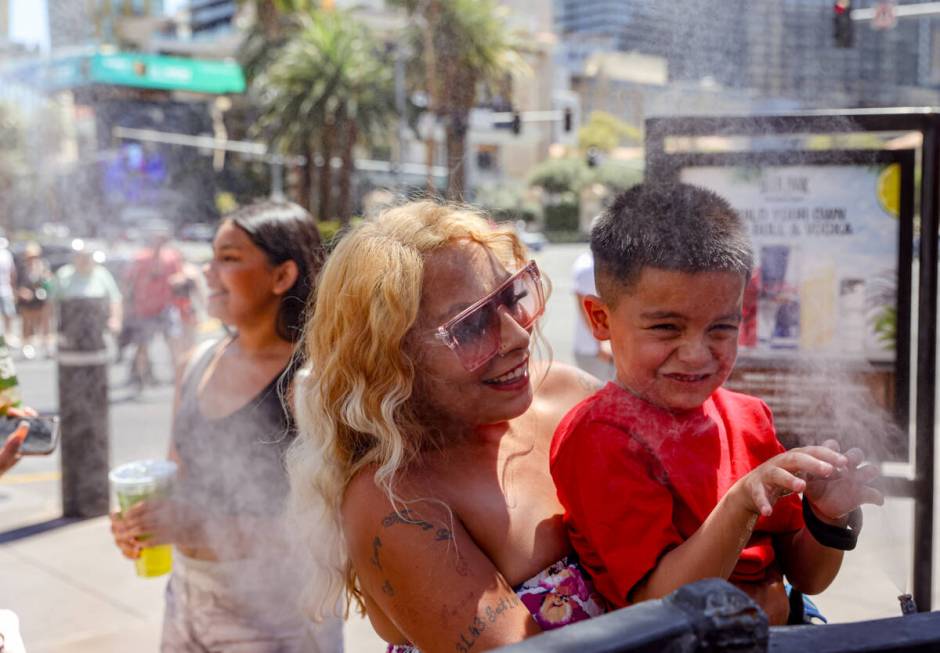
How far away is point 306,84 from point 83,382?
11301 millimetres

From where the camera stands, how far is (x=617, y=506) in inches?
43.8

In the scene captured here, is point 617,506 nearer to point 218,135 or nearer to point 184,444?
point 184,444

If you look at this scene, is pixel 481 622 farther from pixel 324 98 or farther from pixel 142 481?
pixel 324 98

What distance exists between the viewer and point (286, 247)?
236cm

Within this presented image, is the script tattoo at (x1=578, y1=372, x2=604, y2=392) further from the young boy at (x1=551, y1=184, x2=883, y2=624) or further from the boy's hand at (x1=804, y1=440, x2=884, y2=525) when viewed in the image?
the boy's hand at (x1=804, y1=440, x2=884, y2=525)

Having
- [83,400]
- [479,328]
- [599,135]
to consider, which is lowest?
[83,400]

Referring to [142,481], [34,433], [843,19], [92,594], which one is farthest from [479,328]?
[843,19]

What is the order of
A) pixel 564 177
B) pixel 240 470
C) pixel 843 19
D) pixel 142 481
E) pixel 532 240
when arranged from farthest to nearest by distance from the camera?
1. pixel 564 177
2. pixel 532 240
3. pixel 843 19
4. pixel 240 470
5. pixel 142 481

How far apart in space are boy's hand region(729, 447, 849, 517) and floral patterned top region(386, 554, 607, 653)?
304mm

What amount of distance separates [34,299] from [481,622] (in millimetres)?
12957

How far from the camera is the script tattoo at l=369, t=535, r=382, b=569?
1235mm

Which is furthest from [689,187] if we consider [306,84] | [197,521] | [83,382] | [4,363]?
[306,84]

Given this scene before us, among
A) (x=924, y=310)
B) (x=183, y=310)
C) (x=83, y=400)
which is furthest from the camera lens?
(x=183, y=310)

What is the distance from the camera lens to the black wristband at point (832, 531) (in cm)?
108
